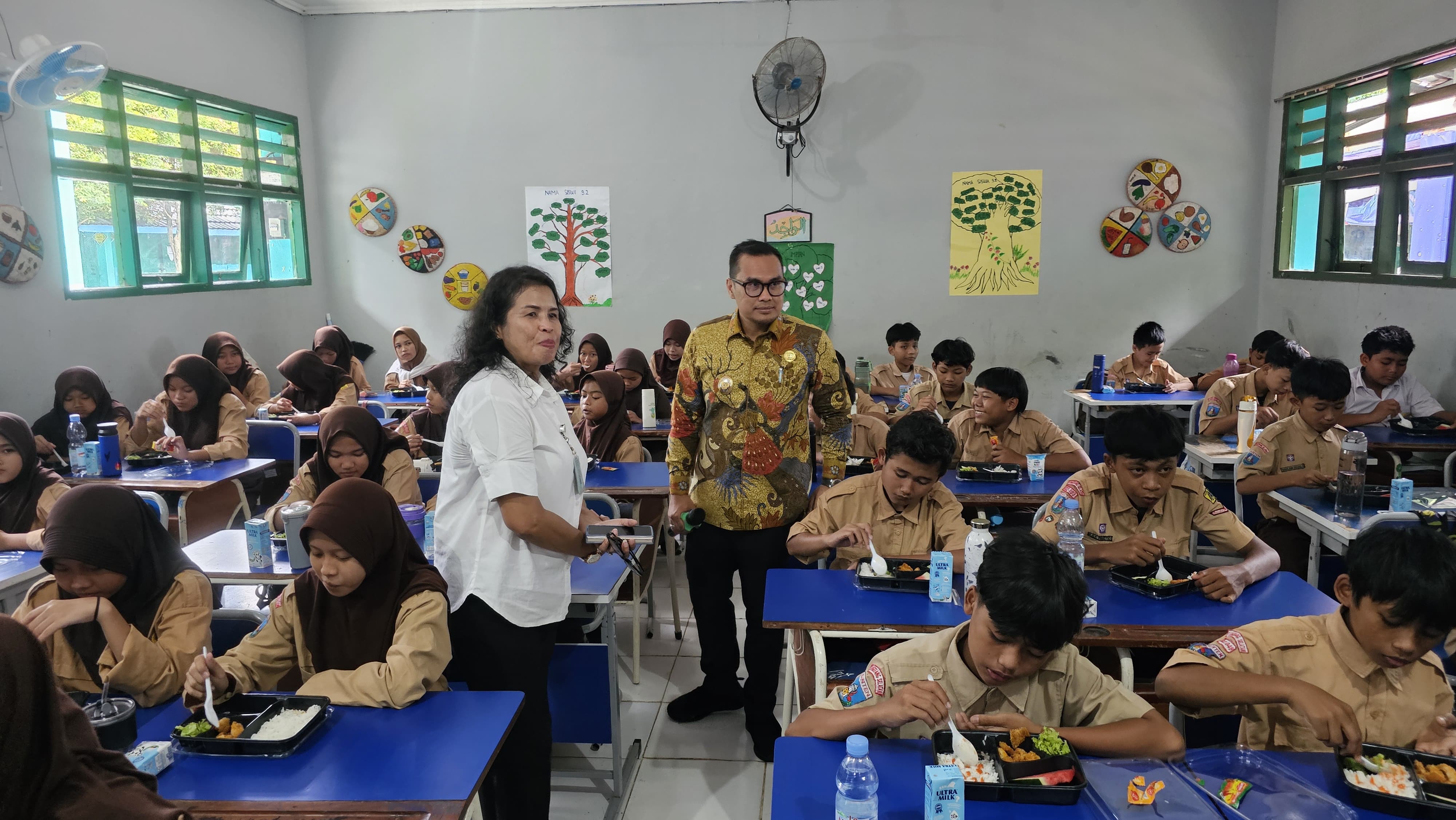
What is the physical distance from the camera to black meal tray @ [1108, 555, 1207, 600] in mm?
2473

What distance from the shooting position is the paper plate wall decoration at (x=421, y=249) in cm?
825

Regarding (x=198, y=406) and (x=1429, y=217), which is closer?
(x=198, y=406)

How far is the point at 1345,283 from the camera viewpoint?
6.41 meters

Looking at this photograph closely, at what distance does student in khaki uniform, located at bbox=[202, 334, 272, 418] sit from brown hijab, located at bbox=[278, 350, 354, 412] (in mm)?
182

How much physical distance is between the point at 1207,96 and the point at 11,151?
8.85 m

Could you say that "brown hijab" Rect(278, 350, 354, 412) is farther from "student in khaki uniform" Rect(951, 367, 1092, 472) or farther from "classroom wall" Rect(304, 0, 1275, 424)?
"student in khaki uniform" Rect(951, 367, 1092, 472)

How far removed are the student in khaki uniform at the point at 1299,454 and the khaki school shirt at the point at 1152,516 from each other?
1.27 metres

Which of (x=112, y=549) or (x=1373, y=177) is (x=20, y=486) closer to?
(x=112, y=549)

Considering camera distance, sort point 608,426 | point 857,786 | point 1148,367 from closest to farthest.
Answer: point 857,786 → point 608,426 → point 1148,367

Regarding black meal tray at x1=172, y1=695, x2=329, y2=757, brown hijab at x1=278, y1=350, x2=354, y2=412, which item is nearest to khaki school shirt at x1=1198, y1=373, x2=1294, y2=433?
black meal tray at x1=172, y1=695, x2=329, y2=757

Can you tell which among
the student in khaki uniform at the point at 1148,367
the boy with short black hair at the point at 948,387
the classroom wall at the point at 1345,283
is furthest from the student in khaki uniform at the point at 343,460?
the classroom wall at the point at 1345,283

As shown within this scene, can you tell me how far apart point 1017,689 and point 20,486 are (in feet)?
12.0

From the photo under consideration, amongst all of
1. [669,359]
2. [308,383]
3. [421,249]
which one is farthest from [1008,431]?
[421,249]

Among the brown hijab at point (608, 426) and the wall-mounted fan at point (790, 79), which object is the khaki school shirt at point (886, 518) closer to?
the brown hijab at point (608, 426)
